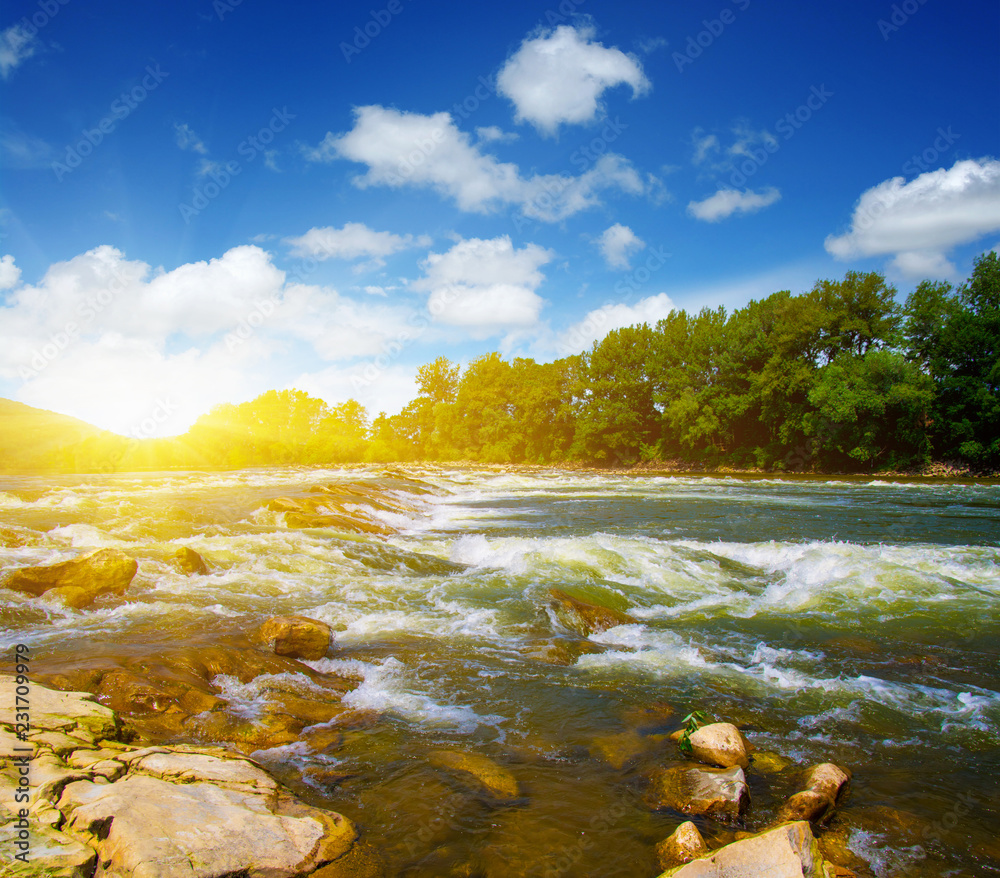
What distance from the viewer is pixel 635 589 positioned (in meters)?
9.50

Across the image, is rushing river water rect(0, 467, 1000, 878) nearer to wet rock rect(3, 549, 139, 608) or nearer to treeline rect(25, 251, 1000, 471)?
wet rock rect(3, 549, 139, 608)

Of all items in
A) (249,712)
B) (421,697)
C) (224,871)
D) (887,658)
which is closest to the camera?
(224,871)

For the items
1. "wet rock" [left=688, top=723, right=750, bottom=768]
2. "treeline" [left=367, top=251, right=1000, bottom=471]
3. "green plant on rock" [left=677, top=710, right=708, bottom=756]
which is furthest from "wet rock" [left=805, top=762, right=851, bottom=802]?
"treeline" [left=367, top=251, right=1000, bottom=471]

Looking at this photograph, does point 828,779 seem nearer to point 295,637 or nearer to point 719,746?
point 719,746

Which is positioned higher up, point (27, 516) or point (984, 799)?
point (27, 516)

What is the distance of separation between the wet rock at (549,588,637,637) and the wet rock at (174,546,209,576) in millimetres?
6322

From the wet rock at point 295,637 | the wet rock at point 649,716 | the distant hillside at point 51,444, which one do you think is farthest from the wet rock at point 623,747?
the distant hillside at point 51,444

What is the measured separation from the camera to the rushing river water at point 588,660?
363 centimetres

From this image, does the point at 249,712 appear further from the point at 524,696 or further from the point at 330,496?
the point at 330,496

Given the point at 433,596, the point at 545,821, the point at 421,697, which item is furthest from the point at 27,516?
the point at 545,821

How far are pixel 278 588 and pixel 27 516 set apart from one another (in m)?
9.39

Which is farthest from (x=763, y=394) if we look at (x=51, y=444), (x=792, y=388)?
(x=51, y=444)

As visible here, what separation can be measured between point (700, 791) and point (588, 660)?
2.74 m

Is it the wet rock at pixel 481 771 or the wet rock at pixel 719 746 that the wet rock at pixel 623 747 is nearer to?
the wet rock at pixel 719 746
